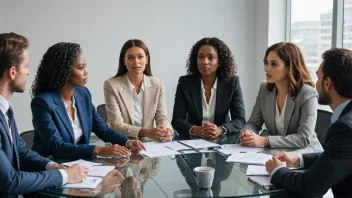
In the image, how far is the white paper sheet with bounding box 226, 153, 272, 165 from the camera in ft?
6.33

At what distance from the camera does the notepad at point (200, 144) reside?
7.47 ft

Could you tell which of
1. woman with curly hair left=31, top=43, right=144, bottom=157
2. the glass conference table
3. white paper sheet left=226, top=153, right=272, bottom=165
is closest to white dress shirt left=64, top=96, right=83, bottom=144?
woman with curly hair left=31, top=43, right=144, bottom=157

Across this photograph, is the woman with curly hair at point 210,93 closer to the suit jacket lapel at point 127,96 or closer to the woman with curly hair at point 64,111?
the suit jacket lapel at point 127,96

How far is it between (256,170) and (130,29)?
292 cm

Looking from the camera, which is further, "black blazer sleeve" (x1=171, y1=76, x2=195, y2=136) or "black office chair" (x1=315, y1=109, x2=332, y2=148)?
"black blazer sleeve" (x1=171, y1=76, x2=195, y2=136)

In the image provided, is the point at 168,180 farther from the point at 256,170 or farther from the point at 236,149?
the point at 236,149

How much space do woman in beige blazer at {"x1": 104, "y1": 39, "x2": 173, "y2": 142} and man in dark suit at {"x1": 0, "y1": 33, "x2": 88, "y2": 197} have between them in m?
1.10

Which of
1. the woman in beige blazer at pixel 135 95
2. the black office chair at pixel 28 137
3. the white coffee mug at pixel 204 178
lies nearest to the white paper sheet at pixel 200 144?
the woman in beige blazer at pixel 135 95

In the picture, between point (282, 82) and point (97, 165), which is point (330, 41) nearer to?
point (282, 82)

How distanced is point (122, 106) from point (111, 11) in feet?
5.61

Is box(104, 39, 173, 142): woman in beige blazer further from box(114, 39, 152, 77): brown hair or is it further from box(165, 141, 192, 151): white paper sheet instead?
box(165, 141, 192, 151): white paper sheet

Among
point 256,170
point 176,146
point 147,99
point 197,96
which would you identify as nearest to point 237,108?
point 197,96

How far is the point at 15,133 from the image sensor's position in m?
1.83

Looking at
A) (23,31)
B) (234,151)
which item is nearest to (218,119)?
(234,151)
